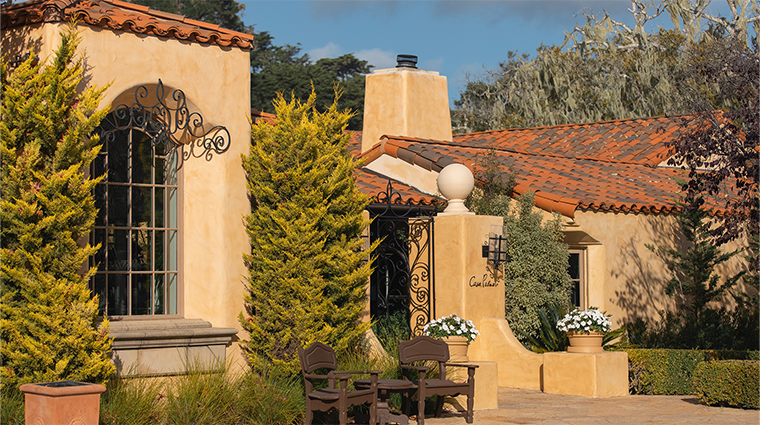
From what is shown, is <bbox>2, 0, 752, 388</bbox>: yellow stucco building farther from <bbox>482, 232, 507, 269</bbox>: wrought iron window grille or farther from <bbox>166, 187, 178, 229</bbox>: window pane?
<bbox>482, 232, 507, 269</bbox>: wrought iron window grille

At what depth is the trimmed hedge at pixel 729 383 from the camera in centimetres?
993

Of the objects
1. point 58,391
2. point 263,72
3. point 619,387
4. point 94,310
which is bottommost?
point 619,387

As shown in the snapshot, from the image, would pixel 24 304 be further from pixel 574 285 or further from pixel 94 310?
pixel 574 285

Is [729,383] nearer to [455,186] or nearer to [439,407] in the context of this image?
[439,407]

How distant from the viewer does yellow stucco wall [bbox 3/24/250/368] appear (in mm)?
9281

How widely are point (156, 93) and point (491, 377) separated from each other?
5.23 meters

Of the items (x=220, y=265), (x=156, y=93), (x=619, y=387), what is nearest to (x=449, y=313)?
(x=619, y=387)

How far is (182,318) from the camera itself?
946 cm

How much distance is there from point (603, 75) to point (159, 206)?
1204 inches

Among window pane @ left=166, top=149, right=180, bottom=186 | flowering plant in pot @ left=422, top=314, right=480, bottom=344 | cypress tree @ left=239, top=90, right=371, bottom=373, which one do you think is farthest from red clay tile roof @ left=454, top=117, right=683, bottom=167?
window pane @ left=166, top=149, right=180, bottom=186

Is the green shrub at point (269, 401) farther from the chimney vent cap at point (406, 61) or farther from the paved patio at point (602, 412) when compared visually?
the chimney vent cap at point (406, 61)

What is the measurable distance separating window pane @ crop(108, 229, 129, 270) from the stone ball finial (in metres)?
4.51

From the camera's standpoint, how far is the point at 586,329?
1144cm

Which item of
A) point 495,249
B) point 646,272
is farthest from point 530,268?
point 646,272
